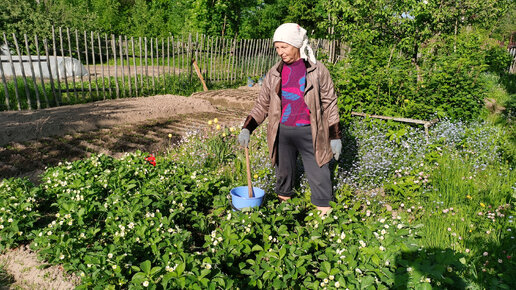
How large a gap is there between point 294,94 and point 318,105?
9.0 inches

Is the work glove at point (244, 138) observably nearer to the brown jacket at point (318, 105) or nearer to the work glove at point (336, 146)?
the brown jacket at point (318, 105)

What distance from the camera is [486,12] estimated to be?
7145mm

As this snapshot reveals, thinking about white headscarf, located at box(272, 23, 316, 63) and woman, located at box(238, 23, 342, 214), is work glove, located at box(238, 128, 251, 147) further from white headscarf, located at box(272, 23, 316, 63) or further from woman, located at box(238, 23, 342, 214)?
white headscarf, located at box(272, 23, 316, 63)

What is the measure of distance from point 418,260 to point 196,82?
8724 millimetres

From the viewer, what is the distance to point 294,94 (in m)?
2.93

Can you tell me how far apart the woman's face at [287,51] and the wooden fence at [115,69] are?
260 cm

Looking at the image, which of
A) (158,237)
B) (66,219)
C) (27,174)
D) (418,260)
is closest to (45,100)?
(27,174)

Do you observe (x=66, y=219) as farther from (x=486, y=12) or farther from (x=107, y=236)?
(x=486, y=12)

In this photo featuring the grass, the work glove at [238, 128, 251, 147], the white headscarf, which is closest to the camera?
the grass

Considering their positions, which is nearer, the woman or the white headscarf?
the white headscarf

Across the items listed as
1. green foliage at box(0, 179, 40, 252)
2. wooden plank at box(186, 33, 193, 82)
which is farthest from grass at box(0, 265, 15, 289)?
wooden plank at box(186, 33, 193, 82)

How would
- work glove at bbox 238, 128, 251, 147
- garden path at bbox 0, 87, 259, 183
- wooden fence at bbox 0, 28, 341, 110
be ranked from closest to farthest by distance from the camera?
work glove at bbox 238, 128, 251, 147 < garden path at bbox 0, 87, 259, 183 < wooden fence at bbox 0, 28, 341, 110

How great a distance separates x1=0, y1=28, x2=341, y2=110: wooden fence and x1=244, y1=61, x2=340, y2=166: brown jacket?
2.56 m

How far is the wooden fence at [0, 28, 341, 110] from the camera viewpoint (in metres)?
6.69
